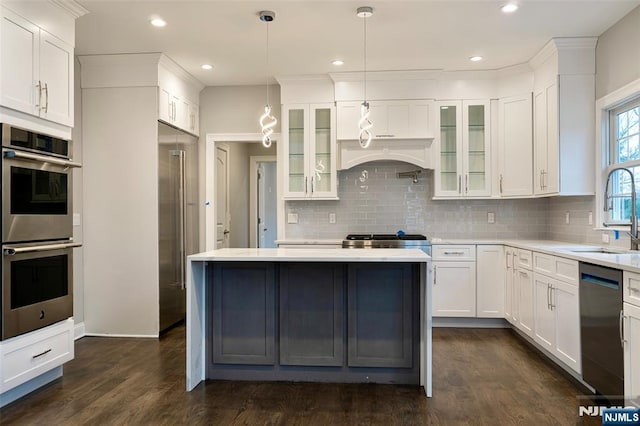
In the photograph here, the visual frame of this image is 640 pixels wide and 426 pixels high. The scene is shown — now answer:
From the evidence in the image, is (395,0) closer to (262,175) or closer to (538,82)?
(538,82)

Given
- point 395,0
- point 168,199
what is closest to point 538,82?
Answer: point 395,0

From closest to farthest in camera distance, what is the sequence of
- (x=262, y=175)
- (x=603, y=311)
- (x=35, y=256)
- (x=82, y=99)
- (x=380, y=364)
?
(x=603, y=311), (x=35, y=256), (x=380, y=364), (x=82, y=99), (x=262, y=175)

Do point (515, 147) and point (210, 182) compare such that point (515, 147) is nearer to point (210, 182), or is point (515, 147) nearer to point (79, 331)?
point (210, 182)

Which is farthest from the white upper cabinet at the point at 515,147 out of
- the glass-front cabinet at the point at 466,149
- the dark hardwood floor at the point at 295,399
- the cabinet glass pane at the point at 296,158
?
the cabinet glass pane at the point at 296,158

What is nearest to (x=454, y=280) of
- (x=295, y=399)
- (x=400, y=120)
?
(x=400, y=120)

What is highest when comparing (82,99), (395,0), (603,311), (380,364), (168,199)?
(395,0)

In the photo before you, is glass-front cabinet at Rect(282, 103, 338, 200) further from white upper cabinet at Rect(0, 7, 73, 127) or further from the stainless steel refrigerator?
white upper cabinet at Rect(0, 7, 73, 127)

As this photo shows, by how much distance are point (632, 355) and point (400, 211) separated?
3.11 m

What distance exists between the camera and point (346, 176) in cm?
535

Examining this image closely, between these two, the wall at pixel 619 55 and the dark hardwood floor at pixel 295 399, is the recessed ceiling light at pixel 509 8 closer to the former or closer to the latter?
the wall at pixel 619 55

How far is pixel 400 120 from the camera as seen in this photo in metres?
4.91

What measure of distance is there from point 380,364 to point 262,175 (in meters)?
5.15

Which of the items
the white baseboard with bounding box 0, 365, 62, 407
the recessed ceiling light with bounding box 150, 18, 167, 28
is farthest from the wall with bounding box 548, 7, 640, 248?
the white baseboard with bounding box 0, 365, 62, 407

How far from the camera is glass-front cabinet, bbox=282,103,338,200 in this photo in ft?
16.7
